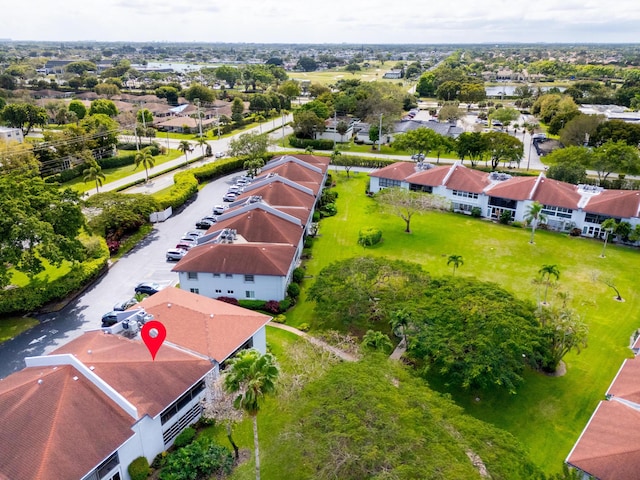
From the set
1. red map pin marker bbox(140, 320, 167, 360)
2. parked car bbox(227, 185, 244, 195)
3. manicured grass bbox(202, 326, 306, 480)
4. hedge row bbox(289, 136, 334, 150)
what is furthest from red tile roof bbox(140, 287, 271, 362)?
hedge row bbox(289, 136, 334, 150)

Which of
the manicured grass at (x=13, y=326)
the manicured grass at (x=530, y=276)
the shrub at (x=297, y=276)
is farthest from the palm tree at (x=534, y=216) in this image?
the manicured grass at (x=13, y=326)

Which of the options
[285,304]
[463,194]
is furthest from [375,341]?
[463,194]

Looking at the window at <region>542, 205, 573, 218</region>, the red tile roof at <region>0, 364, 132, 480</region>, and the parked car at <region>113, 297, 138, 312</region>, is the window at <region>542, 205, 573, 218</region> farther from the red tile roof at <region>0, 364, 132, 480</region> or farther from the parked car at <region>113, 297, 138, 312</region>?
the red tile roof at <region>0, 364, 132, 480</region>

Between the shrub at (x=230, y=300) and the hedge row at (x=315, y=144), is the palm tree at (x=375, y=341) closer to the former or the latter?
the shrub at (x=230, y=300)

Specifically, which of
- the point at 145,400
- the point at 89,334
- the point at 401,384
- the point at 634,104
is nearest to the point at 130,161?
the point at 89,334

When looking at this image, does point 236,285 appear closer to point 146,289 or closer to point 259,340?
point 146,289

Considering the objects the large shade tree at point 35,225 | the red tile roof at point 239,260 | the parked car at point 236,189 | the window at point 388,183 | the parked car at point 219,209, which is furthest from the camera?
the window at point 388,183
